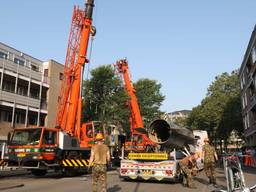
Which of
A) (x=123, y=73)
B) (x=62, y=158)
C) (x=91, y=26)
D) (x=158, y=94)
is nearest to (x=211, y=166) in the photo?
(x=62, y=158)

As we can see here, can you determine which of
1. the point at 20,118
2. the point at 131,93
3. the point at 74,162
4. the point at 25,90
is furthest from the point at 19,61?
the point at 74,162

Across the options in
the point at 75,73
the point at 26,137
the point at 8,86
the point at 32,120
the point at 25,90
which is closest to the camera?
the point at 26,137

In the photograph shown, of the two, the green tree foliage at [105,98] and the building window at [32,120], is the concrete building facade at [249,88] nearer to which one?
the green tree foliage at [105,98]

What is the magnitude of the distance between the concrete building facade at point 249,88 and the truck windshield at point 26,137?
29373 mm

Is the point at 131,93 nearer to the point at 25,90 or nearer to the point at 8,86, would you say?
the point at 8,86

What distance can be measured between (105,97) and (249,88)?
22.7m

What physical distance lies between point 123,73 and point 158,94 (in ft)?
66.5

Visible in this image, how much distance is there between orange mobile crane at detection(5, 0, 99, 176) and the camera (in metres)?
14.1

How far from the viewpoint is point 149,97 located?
47.2 metres

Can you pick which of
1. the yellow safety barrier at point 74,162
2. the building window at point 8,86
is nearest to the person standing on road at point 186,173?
the yellow safety barrier at point 74,162

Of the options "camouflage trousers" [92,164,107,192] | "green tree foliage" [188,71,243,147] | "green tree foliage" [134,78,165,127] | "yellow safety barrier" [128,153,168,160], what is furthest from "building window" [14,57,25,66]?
"green tree foliage" [188,71,243,147]

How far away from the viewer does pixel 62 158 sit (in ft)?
49.1

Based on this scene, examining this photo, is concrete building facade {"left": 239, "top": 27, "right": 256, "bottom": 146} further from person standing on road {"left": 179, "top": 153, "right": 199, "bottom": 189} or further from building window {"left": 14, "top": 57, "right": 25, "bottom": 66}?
person standing on road {"left": 179, "top": 153, "right": 199, "bottom": 189}

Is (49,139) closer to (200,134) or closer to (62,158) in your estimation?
(62,158)
